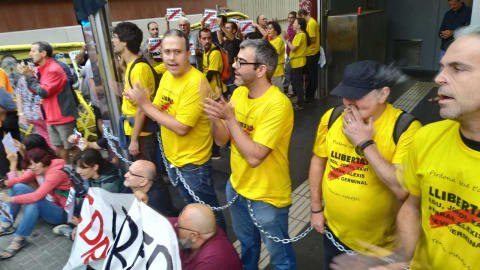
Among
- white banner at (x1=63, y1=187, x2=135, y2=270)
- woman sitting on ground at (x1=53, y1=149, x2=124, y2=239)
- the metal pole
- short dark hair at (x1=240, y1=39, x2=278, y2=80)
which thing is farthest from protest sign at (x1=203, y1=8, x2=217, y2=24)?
white banner at (x1=63, y1=187, x2=135, y2=270)

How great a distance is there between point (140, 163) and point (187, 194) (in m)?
0.56

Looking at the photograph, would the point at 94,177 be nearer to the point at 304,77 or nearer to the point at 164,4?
the point at 304,77

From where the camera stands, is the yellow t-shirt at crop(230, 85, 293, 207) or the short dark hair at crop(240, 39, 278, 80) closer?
the yellow t-shirt at crop(230, 85, 293, 207)

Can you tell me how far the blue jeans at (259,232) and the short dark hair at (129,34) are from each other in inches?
75.2

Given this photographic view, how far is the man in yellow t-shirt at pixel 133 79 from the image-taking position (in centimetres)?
359

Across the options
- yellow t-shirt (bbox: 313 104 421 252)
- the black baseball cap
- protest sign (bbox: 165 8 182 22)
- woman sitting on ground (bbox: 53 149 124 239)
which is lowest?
woman sitting on ground (bbox: 53 149 124 239)

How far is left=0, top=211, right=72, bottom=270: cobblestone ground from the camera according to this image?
11.6 feet

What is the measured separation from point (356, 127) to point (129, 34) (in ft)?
8.69

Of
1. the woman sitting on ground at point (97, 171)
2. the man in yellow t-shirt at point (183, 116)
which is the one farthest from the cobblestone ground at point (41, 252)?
the man in yellow t-shirt at point (183, 116)

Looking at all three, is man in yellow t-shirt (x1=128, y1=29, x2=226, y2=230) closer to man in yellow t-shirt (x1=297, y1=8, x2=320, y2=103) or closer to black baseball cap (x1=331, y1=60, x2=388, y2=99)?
black baseball cap (x1=331, y1=60, x2=388, y2=99)

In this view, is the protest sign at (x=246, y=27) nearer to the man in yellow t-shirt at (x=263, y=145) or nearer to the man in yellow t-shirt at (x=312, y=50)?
the man in yellow t-shirt at (x=312, y=50)

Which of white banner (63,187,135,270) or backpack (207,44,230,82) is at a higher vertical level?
backpack (207,44,230,82)

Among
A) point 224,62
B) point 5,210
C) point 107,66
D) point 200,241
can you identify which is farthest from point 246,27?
point 200,241

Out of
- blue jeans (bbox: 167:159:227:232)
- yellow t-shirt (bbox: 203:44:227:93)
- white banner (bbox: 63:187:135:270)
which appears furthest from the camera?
yellow t-shirt (bbox: 203:44:227:93)
